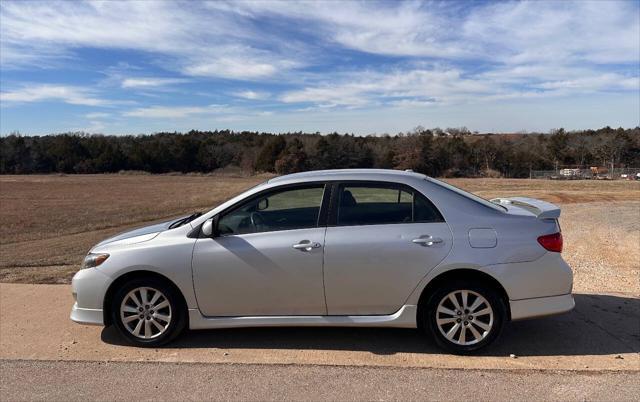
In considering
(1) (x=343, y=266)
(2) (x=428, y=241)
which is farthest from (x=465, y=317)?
(1) (x=343, y=266)

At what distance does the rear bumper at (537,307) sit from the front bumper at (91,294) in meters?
3.62

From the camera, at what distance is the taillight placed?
470 centimetres

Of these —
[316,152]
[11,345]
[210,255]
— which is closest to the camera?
[210,255]

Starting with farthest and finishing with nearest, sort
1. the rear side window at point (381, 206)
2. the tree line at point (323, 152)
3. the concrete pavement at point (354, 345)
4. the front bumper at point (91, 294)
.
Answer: the tree line at point (323, 152), the front bumper at point (91, 294), the rear side window at point (381, 206), the concrete pavement at point (354, 345)

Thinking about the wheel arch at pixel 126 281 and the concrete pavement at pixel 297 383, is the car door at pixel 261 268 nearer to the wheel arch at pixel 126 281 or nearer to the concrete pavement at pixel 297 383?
the wheel arch at pixel 126 281

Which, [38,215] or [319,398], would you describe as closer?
[319,398]

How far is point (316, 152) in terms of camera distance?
53.6 m

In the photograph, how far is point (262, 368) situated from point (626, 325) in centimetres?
370

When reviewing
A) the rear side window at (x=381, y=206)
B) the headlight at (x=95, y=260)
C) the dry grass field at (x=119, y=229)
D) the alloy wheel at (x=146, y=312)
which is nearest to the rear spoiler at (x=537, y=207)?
the rear side window at (x=381, y=206)

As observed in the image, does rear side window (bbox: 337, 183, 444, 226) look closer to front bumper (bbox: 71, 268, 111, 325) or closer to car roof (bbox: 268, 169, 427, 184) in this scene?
car roof (bbox: 268, 169, 427, 184)

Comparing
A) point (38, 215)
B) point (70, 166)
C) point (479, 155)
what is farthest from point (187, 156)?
point (38, 215)

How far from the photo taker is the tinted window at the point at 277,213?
4.91 m

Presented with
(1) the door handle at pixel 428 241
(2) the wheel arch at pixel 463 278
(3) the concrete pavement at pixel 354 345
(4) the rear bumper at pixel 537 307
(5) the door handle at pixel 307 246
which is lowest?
(3) the concrete pavement at pixel 354 345

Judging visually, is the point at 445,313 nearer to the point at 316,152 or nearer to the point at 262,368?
the point at 262,368
